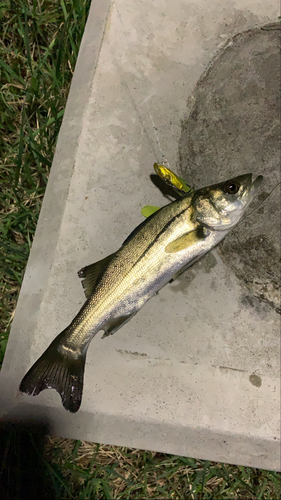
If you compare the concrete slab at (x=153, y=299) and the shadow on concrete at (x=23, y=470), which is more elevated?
the concrete slab at (x=153, y=299)

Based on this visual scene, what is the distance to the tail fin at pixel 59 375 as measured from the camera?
78.7 inches

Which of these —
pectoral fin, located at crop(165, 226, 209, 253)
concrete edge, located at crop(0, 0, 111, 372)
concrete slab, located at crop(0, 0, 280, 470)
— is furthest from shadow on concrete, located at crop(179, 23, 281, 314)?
concrete edge, located at crop(0, 0, 111, 372)

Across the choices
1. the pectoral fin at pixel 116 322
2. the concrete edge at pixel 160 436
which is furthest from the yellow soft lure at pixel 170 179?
the concrete edge at pixel 160 436

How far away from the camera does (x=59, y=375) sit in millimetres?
2014

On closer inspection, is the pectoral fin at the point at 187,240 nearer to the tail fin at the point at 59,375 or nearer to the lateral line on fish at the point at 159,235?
the lateral line on fish at the point at 159,235

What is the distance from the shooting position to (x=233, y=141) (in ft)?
8.44

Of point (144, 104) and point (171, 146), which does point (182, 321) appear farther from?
point (144, 104)

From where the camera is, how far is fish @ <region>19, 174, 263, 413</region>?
6.49 ft

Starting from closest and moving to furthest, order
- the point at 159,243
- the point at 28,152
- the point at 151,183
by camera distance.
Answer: the point at 159,243
the point at 151,183
the point at 28,152

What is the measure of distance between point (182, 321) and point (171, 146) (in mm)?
1307

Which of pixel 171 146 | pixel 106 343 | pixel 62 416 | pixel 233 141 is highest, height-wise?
pixel 171 146

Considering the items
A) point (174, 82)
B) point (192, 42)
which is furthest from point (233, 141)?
point (192, 42)

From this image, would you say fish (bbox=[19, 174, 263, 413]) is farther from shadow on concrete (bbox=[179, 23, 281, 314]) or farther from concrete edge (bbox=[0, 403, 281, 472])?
shadow on concrete (bbox=[179, 23, 281, 314])

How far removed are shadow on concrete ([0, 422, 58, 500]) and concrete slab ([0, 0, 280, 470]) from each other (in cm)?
46
